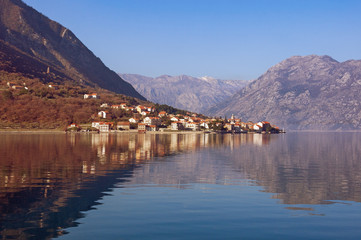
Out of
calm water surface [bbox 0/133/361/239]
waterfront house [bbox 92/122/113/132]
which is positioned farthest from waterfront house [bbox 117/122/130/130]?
calm water surface [bbox 0/133/361/239]

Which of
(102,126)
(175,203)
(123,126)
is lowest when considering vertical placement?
(175,203)

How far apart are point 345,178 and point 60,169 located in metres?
30.8

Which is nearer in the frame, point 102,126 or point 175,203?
point 175,203

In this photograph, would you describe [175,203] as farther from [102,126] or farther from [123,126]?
[123,126]

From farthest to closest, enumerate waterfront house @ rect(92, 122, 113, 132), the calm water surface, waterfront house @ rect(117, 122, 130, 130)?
waterfront house @ rect(117, 122, 130, 130), waterfront house @ rect(92, 122, 113, 132), the calm water surface

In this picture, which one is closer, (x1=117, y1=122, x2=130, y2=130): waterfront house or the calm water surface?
the calm water surface

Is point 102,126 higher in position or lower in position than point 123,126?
lower

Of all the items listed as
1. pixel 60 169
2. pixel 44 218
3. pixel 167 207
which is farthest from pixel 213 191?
pixel 60 169

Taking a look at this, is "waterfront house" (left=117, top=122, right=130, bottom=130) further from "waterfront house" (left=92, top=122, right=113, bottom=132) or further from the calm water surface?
the calm water surface

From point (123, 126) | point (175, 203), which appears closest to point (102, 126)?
point (123, 126)

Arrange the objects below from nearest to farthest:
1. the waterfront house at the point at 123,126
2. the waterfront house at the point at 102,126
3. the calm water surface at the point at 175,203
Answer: the calm water surface at the point at 175,203
the waterfront house at the point at 102,126
the waterfront house at the point at 123,126

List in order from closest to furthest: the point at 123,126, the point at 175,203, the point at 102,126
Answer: the point at 175,203 → the point at 102,126 → the point at 123,126

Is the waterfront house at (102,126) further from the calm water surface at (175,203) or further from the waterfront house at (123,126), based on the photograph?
the calm water surface at (175,203)

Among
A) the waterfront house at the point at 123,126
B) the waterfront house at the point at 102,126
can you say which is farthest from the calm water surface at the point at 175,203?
the waterfront house at the point at 123,126
